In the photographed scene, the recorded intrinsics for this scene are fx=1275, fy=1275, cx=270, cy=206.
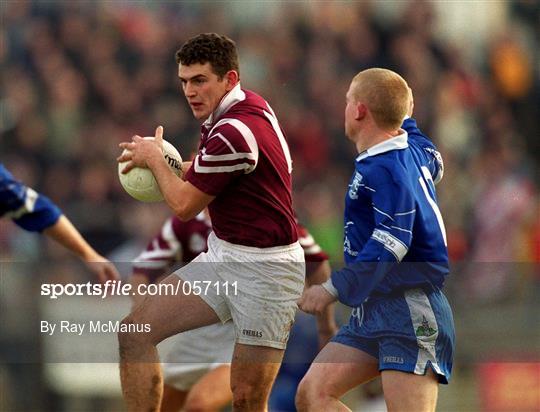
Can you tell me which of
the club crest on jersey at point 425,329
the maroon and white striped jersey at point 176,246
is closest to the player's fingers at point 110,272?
the maroon and white striped jersey at point 176,246

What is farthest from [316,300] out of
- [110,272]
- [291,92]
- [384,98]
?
[291,92]

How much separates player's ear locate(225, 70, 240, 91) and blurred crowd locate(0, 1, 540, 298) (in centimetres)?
608

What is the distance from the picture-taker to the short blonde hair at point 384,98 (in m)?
6.18

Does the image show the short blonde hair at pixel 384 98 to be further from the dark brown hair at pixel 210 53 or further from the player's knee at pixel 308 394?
the player's knee at pixel 308 394

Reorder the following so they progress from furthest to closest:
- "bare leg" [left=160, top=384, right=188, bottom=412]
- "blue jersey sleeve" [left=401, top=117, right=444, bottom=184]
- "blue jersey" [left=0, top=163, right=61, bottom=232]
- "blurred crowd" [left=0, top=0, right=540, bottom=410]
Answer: "blurred crowd" [left=0, top=0, right=540, bottom=410], "bare leg" [left=160, top=384, right=188, bottom=412], "blue jersey" [left=0, top=163, right=61, bottom=232], "blue jersey sleeve" [left=401, top=117, right=444, bottom=184]

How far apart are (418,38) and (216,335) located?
6.92 metres

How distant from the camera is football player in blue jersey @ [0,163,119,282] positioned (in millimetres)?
7355

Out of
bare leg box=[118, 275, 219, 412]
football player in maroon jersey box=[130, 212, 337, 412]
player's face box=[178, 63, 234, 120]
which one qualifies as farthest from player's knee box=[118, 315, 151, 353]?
football player in maroon jersey box=[130, 212, 337, 412]

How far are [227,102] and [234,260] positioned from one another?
0.78 metres

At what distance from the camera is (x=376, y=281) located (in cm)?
601

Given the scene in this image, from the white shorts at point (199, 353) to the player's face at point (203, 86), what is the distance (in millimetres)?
2285

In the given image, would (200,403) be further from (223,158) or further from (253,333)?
(223,158)

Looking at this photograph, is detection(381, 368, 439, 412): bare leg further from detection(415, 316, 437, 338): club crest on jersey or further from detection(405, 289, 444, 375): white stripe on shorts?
detection(415, 316, 437, 338): club crest on jersey

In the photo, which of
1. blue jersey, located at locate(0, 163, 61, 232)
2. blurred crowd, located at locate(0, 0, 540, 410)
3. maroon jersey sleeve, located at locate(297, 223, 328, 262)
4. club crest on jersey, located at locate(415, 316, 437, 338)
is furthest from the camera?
blurred crowd, located at locate(0, 0, 540, 410)
